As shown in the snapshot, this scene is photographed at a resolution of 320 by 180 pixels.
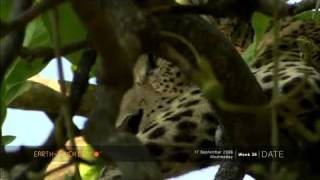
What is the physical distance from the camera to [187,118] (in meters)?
2.34

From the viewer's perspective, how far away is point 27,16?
896 millimetres

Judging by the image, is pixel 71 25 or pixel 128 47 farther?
pixel 71 25

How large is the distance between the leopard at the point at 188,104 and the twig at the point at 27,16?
80 cm

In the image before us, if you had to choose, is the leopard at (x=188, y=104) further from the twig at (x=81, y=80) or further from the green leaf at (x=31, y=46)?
the twig at (x=81, y=80)

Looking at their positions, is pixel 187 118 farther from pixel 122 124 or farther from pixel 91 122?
pixel 91 122

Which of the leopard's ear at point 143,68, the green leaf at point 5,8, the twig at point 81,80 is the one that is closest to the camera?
the twig at point 81,80

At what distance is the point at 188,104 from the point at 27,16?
5.16 feet

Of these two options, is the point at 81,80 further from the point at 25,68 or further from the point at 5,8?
the point at 25,68

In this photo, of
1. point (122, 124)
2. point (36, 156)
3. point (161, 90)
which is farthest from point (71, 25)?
point (161, 90)

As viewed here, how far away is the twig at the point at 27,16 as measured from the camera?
2.92 ft

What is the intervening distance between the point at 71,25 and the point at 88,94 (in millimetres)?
1279

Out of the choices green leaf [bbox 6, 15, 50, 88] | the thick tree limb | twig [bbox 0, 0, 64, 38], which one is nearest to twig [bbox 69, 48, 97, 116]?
the thick tree limb

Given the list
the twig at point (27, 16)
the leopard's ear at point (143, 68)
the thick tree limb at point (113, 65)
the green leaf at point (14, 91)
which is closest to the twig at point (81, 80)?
the thick tree limb at point (113, 65)

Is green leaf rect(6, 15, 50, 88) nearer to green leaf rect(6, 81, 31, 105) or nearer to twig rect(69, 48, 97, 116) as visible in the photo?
green leaf rect(6, 81, 31, 105)
